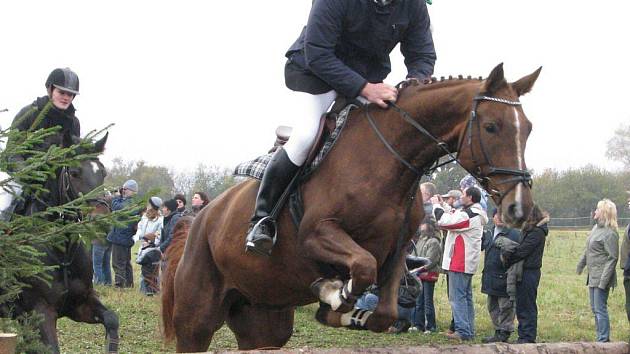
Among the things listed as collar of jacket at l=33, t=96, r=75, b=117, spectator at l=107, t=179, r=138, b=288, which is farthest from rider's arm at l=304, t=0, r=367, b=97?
spectator at l=107, t=179, r=138, b=288

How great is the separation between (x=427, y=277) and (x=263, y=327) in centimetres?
481

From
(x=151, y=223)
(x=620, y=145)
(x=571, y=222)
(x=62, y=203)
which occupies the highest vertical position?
(x=620, y=145)

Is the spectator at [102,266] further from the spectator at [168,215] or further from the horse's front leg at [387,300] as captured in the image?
the horse's front leg at [387,300]

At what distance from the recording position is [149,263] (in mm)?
13930

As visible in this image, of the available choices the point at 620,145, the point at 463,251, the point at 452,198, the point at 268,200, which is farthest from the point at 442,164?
the point at 620,145

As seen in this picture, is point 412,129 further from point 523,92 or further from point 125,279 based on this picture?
point 125,279

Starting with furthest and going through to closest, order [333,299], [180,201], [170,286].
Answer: [180,201] < [170,286] < [333,299]

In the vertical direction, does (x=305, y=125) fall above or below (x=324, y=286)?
above

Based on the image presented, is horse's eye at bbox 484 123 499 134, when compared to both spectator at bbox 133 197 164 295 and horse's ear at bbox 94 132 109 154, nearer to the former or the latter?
horse's ear at bbox 94 132 109 154

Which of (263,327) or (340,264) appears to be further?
(263,327)

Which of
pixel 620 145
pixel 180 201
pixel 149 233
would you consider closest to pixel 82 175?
pixel 180 201

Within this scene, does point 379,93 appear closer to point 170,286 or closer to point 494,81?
point 494,81

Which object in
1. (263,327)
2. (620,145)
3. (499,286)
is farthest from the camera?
(620,145)

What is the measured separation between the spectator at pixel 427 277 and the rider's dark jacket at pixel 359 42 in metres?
5.62
